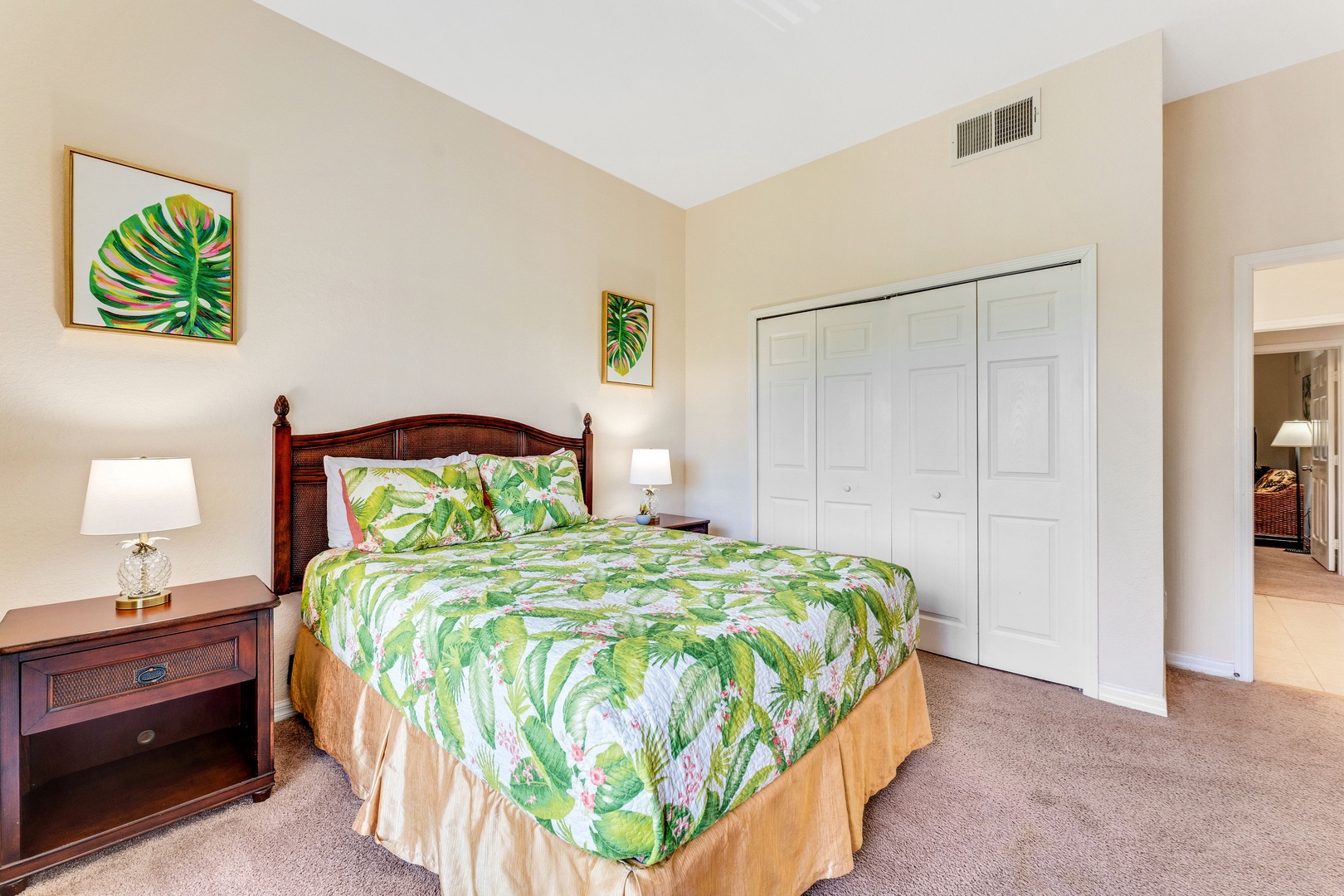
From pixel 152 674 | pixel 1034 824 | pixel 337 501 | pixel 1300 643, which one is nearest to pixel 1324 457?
pixel 1300 643

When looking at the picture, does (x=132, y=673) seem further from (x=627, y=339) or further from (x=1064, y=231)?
(x=1064, y=231)

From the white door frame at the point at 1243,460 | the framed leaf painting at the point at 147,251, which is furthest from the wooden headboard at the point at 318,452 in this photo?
the white door frame at the point at 1243,460

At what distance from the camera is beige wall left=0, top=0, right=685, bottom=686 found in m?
1.99

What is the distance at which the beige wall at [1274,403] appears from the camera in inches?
288

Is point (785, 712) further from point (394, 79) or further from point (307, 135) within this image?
point (394, 79)

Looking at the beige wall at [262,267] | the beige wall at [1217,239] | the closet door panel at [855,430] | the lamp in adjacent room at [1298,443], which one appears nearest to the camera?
the beige wall at [262,267]

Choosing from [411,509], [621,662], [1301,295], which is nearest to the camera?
[621,662]

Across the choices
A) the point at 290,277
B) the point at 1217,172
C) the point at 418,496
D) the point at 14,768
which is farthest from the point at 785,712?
the point at 1217,172

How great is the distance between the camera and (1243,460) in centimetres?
282

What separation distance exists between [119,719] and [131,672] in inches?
23.8

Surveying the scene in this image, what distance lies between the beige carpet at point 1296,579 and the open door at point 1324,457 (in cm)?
13

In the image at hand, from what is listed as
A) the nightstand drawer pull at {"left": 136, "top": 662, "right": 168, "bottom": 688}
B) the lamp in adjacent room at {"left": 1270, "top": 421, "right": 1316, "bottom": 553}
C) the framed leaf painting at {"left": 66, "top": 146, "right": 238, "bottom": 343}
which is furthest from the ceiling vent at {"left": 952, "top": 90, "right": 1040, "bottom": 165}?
the lamp in adjacent room at {"left": 1270, "top": 421, "right": 1316, "bottom": 553}

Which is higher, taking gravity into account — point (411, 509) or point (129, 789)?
point (411, 509)

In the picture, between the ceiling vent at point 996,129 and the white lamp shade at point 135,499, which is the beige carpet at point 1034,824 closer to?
the white lamp shade at point 135,499
